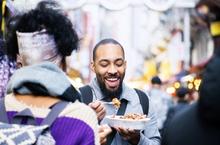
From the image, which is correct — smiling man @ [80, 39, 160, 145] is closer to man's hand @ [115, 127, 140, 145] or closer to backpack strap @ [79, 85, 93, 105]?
backpack strap @ [79, 85, 93, 105]

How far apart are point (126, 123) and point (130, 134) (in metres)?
0.12

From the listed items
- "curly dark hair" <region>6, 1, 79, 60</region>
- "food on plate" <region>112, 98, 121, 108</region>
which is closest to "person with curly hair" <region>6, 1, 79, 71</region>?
"curly dark hair" <region>6, 1, 79, 60</region>

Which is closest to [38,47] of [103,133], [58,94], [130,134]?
[58,94]

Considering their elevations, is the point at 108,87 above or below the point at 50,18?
below

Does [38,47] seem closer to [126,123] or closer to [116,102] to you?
[126,123]

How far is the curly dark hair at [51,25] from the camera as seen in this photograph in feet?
13.1

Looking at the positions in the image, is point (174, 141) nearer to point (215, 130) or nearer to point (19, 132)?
point (215, 130)

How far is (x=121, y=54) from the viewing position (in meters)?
5.43

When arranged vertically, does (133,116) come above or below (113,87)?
below

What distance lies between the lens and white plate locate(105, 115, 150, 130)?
192 inches

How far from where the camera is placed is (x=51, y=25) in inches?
157

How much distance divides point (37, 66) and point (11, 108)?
274mm

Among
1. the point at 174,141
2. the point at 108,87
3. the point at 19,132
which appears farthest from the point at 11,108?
the point at 108,87

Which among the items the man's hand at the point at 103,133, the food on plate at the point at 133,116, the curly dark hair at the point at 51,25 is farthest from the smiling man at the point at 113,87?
the curly dark hair at the point at 51,25
